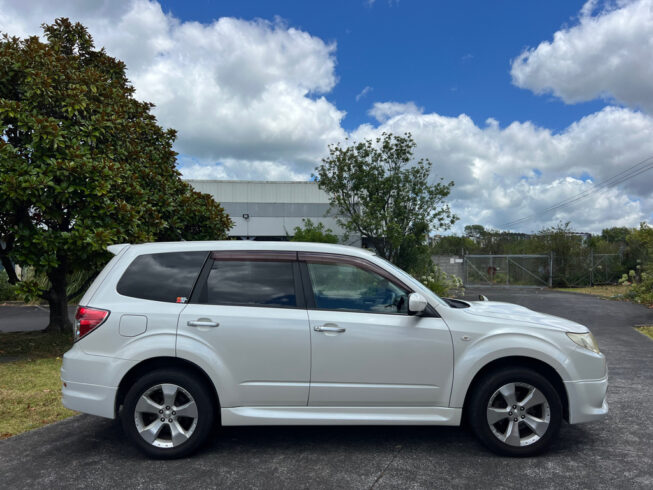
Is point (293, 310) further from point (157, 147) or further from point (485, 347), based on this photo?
point (157, 147)

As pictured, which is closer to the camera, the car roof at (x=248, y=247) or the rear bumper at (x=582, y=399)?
the rear bumper at (x=582, y=399)

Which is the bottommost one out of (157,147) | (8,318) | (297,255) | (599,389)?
(8,318)

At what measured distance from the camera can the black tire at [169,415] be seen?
153 inches

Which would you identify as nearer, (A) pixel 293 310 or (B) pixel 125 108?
(A) pixel 293 310

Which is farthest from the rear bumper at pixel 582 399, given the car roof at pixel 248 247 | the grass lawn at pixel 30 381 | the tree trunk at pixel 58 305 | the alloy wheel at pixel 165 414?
the tree trunk at pixel 58 305

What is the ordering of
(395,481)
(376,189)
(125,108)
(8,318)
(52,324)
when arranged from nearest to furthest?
1. (395,481)
2. (125,108)
3. (52,324)
4. (8,318)
5. (376,189)

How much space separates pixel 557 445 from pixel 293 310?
2613 mm

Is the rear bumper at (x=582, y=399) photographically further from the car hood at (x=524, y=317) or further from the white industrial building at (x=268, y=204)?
the white industrial building at (x=268, y=204)

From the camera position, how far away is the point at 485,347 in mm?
3965

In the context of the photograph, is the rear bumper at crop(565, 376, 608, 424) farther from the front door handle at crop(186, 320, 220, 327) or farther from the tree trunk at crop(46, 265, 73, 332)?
the tree trunk at crop(46, 265, 73, 332)

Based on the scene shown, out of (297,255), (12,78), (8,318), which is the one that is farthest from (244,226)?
(297,255)

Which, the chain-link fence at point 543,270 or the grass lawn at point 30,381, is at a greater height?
the chain-link fence at point 543,270

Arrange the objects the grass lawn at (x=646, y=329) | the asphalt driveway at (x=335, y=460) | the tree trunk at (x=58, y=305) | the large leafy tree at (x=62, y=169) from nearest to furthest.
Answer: the asphalt driveway at (x=335, y=460), the large leafy tree at (x=62, y=169), the tree trunk at (x=58, y=305), the grass lawn at (x=646, y=329)

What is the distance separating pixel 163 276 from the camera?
419 centimetres
